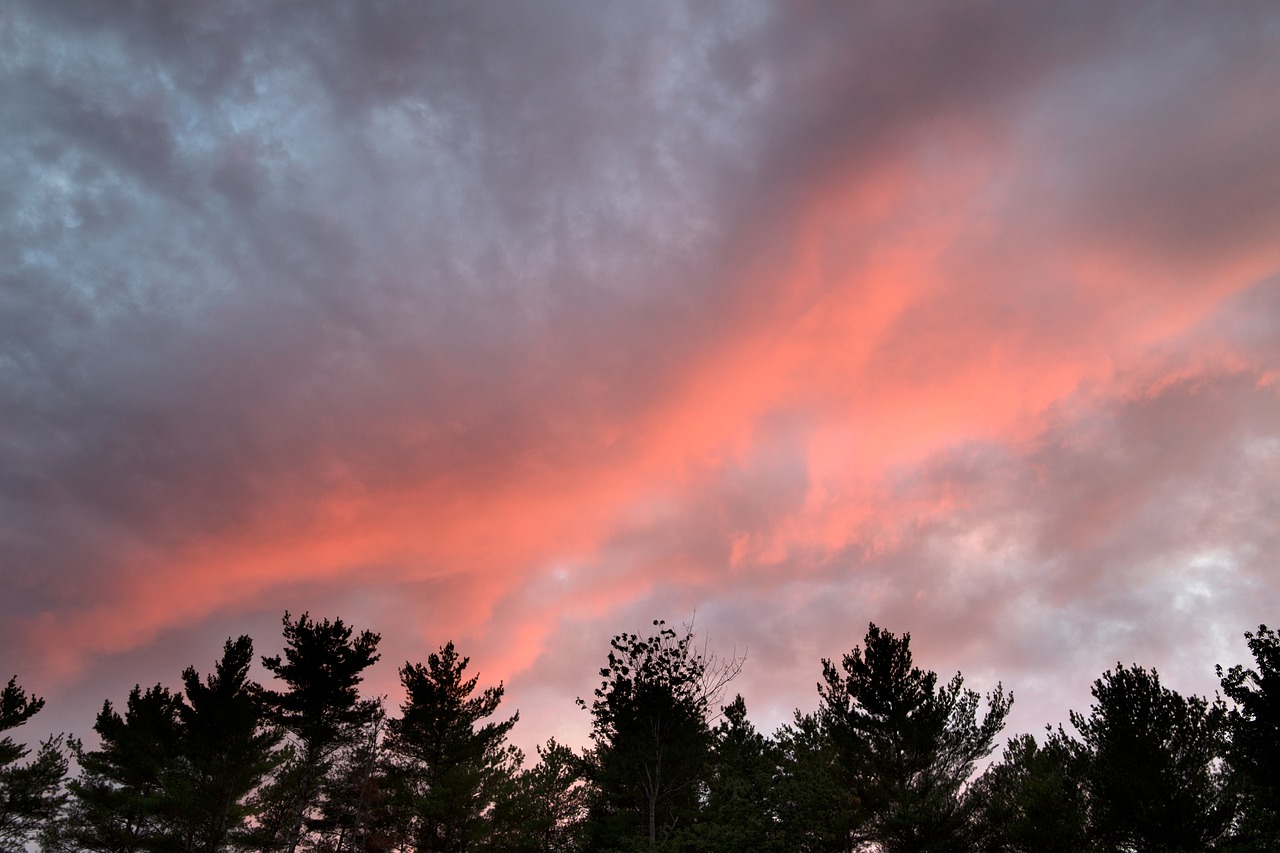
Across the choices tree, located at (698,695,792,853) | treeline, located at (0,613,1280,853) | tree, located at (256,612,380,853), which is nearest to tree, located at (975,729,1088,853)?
treeline, located at (0,613,1280,853)

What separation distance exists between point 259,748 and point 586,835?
1652 centimetres

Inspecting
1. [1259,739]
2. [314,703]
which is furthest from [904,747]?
[314,703]

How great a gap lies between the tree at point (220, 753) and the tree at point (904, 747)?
25278 millimetres

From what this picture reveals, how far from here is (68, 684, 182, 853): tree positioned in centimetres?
2933

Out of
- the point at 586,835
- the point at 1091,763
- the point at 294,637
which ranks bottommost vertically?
the point at 586,835

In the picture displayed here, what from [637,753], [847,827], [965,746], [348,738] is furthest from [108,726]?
[965,746]

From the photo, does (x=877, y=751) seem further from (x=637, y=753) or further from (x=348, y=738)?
(x=348, y=738)

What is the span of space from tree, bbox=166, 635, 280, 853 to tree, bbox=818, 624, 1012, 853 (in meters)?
25.3

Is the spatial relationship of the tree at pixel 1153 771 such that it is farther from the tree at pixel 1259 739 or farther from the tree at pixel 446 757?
the tree at pixel 446 757

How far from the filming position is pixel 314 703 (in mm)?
30562

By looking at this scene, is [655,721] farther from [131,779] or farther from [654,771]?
[131,779]

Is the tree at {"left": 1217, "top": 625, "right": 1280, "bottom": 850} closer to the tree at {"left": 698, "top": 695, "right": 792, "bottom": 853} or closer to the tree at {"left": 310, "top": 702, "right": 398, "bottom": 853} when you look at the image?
the tree at {"left": 698, "top": 695, "right": 792, "bottom": 853}

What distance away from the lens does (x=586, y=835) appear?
34031 millimetres

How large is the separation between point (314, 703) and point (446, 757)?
21.8 ft
